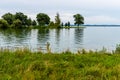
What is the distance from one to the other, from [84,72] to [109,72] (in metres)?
0.87

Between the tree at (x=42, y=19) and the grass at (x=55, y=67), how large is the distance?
126 m

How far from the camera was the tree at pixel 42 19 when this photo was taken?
5433 inches

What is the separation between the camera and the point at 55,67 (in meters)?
10.3

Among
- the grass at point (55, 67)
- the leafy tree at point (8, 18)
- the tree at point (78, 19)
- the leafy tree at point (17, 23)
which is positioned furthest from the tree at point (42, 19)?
the grass at point (55, 67)

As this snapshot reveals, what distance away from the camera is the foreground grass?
9484 millimetres

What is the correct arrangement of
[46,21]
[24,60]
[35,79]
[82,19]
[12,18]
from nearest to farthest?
[35,79]
[24,60]
[12,18]
[46,21]
[82,19]

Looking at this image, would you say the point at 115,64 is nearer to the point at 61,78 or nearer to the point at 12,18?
the point at 61,78

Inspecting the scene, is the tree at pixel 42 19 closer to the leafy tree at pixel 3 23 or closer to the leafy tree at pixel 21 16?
the leafy tree at pixel 21 16

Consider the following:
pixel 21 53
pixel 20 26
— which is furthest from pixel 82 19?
pixel 21 53

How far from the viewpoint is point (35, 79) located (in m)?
9.23

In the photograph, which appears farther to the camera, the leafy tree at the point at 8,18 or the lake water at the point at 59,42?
the leafy tree at the point at 8,18

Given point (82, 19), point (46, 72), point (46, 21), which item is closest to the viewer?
point (46, 72)

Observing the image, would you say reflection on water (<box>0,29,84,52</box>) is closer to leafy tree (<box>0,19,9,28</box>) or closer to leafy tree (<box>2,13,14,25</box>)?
leafy tree (<box>0,19,9,28</box>)

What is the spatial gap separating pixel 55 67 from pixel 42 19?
12939 cm
